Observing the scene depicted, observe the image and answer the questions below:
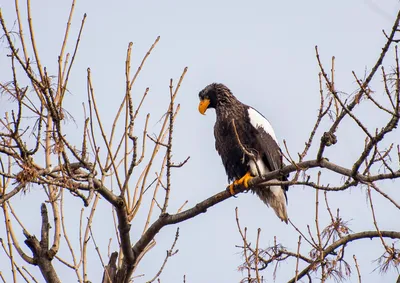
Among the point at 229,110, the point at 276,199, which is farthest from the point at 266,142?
the point at 276,199

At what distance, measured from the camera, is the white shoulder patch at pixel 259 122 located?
718 centimetres

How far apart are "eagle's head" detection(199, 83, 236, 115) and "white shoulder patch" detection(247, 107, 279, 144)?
1.11 ft

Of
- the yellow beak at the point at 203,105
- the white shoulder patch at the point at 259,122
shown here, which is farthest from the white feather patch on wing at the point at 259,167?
the yellow beak at the point at 203,105

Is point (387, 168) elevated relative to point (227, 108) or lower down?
lower down

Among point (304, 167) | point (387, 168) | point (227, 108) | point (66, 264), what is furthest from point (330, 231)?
point (227, 108)

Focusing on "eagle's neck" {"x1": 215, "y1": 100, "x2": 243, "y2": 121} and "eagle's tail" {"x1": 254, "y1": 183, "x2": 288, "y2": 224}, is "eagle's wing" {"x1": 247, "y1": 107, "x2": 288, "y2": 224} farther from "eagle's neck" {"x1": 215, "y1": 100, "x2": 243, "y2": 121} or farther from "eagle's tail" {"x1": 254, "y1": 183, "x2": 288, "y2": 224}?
"eagle's neck" {"x1": 215, "y1": 100, "x2": 243, "y2": 121}

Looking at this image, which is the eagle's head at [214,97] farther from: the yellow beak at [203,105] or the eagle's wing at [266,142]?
the eagle's wing at [266,142]

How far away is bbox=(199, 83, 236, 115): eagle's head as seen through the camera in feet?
25.4

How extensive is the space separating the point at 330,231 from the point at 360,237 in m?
0.35

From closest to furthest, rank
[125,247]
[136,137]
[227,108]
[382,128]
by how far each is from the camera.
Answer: [382,128], [136,137], [125,247], [227,108]

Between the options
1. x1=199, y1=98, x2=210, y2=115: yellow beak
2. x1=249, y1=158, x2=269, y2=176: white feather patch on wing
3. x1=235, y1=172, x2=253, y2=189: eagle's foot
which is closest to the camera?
x1=235, y1=172, x2=253, y2=189: eagle's foot

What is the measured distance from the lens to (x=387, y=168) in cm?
357

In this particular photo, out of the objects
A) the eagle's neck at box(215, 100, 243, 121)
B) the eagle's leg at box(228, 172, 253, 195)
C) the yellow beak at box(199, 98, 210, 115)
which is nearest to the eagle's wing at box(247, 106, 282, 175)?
the eagle's neck at box(215, 100, 243, 121)

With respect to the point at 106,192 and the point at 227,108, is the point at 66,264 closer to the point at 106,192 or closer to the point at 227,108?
the point at 106,192
